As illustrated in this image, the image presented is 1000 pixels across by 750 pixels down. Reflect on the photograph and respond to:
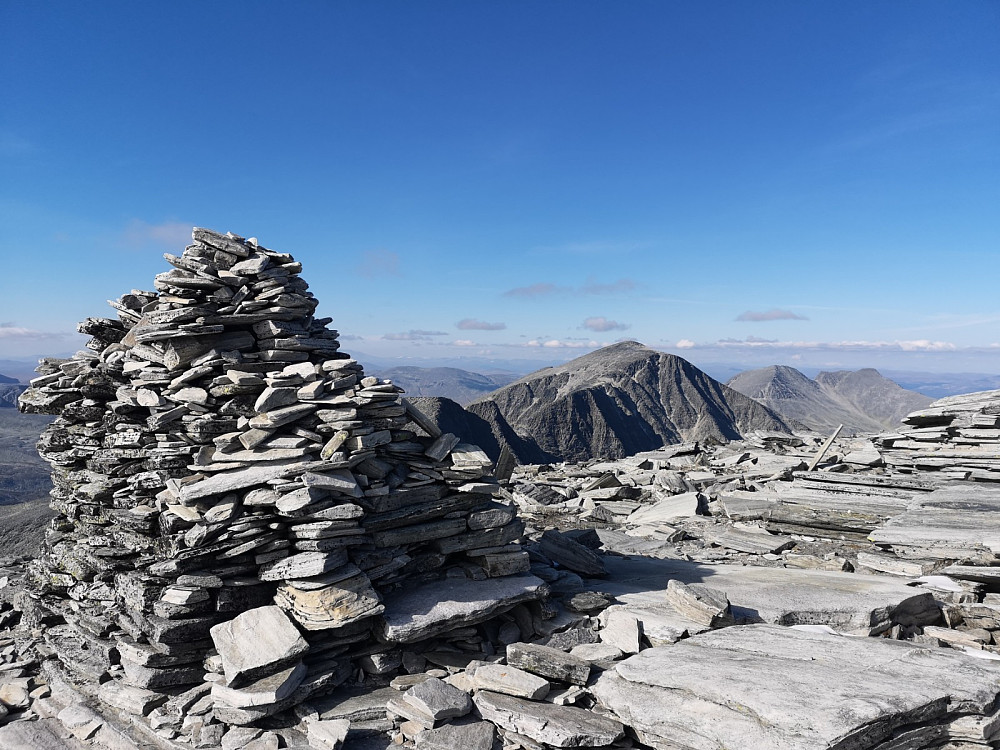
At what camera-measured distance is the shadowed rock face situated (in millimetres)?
113062

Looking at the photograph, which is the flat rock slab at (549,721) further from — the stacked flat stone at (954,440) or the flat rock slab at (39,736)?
the stacked flat stone at (954,440)

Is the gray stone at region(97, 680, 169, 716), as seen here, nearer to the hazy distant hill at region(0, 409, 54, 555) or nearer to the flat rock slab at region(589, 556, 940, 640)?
the flat rock slab at region(589, 556, 940, 640)

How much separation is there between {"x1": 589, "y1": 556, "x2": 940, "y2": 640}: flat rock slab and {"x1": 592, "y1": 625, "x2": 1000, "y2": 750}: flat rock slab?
4.21ft

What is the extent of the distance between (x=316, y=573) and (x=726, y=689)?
6.26 metres

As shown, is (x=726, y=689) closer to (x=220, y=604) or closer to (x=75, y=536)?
(x=220, y=604)

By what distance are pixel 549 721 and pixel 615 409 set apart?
5073 inches

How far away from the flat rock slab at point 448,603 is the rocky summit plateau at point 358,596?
0.18ft

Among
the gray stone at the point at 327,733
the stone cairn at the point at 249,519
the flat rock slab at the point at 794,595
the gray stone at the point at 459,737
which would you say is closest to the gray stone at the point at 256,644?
the stone cairn at the point at 249,519

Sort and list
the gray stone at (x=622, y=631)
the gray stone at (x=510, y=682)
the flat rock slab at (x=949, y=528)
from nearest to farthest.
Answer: the gray stone at (x=510, y=682) < the gray stone at (x=622, y=631) < the flat rock slab at (x=949, y=528)

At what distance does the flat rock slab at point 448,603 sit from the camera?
9.22m

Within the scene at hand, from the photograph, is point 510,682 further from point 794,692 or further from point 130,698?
point 130,698

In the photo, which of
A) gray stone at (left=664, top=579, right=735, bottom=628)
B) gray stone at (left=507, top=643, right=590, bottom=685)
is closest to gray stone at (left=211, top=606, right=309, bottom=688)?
gray stone at (left=507, top=643, right=590, bottom=685)

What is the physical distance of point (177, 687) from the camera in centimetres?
959

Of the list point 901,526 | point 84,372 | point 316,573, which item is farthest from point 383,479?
point 901,526
